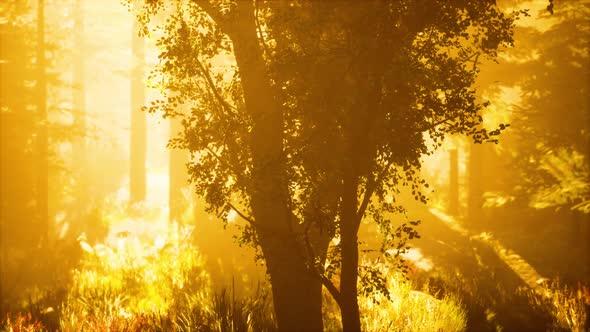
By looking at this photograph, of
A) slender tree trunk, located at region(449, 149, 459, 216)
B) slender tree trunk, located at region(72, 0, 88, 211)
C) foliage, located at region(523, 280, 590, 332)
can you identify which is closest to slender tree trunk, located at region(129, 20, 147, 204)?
slender tree trunk, located at region(72, 0, 88, 211)

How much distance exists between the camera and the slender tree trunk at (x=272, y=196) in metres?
6.68

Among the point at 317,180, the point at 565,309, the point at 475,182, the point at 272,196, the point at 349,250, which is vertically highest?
the point at 475,182

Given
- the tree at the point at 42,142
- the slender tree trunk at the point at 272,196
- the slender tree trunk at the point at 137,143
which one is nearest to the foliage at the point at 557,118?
the slender tree trunk at the point at 272,196

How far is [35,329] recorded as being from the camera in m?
8.79

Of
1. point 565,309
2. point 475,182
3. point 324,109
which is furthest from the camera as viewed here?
point 475,182

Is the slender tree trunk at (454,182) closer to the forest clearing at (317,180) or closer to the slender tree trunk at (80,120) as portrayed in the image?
the forest clearing at (317,180)

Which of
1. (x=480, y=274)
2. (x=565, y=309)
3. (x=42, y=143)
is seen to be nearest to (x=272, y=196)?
(x=565, y=309)

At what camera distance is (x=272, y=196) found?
6.64 meters

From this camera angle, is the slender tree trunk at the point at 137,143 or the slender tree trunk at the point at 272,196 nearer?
the slender tree trunk at the point at 272,196

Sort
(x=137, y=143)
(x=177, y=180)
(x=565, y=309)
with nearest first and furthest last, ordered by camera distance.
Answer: (x=565, y=309) → (x=177, y=180) → (x=137, y=143)

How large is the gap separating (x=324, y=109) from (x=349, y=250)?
1.93m

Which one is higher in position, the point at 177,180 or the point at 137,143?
the point at 137,143

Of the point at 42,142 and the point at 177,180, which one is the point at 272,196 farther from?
the point at 177,180

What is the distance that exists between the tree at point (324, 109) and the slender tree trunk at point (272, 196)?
0.02 meters
